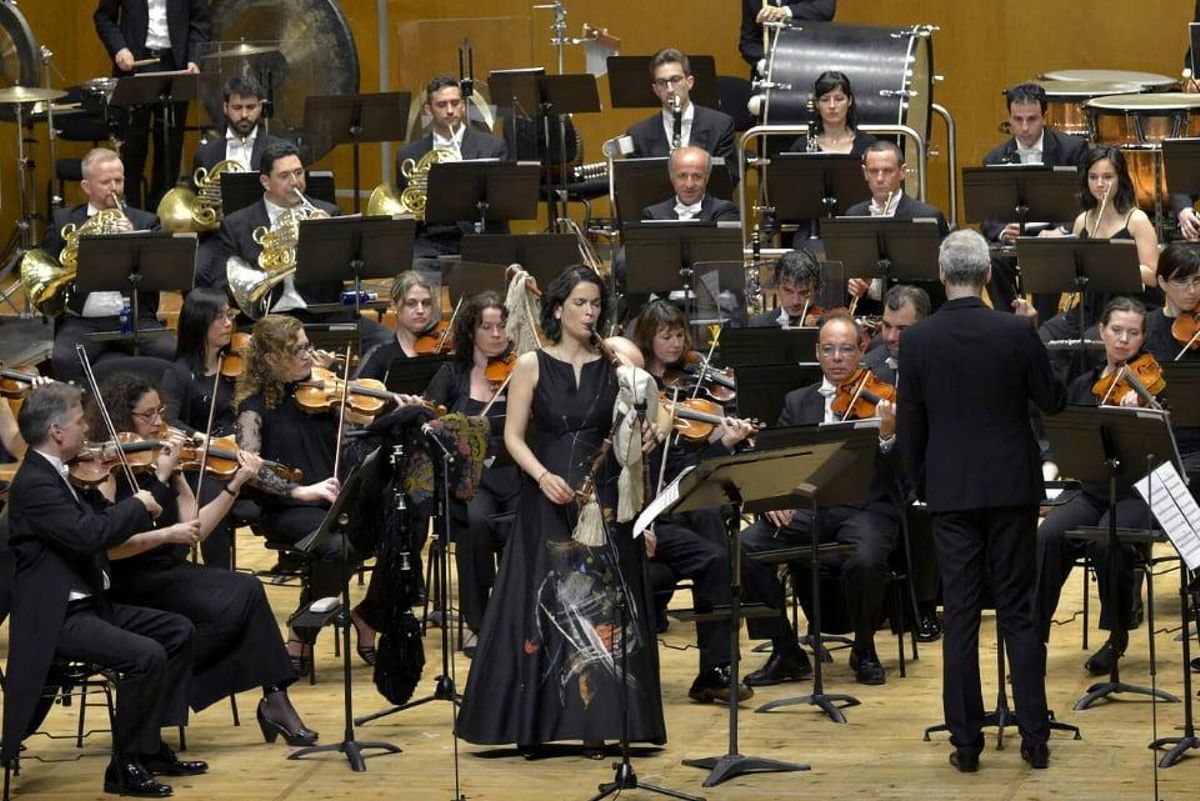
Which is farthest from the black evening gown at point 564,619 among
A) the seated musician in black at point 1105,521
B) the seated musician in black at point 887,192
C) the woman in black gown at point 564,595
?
the seated musician in black at point 887,192

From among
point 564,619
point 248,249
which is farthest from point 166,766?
point 248,249

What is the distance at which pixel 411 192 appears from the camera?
9.66m

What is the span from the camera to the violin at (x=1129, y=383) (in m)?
6.86

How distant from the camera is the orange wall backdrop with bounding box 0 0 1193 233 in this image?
1200 centimetres

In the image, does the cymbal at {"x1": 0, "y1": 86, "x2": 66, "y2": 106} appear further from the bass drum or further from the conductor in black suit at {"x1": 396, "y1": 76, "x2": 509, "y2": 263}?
the bass drum

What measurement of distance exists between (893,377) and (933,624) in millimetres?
838

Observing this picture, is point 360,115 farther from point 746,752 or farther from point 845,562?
point 746,752

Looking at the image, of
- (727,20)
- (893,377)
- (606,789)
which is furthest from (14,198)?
(606,789)

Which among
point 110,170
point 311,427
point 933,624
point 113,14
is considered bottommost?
point 933,624

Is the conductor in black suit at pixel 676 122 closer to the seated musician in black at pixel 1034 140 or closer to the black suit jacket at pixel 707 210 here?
the black suit jacket at pixel 707 210

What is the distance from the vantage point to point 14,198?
11.9 meters

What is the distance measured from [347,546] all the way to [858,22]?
285 inches

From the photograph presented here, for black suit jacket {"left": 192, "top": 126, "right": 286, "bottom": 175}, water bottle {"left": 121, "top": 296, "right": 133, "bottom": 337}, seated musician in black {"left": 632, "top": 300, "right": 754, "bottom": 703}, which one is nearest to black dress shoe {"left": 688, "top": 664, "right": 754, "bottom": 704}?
seated musician in black {"left": 632, "top": 300, "right": 754, "bottom": 703}

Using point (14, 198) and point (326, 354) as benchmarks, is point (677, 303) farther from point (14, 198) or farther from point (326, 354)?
point (14, 198)
